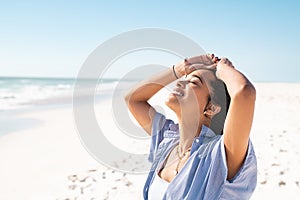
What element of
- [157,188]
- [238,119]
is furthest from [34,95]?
[238,119]

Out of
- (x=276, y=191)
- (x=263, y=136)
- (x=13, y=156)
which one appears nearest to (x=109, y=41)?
(x=276, y=191)

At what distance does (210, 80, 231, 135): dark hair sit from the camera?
2195 millimetres

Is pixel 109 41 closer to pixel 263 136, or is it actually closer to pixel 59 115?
pixel 263 136

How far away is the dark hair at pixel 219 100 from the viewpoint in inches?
86.4

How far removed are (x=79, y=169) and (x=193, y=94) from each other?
14.8ft

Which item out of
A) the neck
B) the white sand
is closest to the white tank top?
the neck

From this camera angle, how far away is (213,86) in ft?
7.29

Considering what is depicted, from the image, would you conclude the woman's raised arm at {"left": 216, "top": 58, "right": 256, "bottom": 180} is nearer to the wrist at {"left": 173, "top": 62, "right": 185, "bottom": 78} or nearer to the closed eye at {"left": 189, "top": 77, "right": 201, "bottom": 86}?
the closed eye at {"left": 189, "top": 77, "right": 201, "bottom": 86}

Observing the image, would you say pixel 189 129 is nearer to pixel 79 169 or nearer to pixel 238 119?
pixel 238 119

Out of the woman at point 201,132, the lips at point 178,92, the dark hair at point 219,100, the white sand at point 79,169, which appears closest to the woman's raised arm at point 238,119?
the woman at point 201,132

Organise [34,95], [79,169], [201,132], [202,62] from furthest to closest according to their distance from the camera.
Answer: [34,95], [79,169], [202,62], [201,132]

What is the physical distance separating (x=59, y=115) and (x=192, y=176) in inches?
475

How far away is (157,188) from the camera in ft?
7.44

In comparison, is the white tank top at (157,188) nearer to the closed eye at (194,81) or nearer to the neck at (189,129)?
the neck at (189,129)
